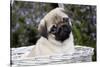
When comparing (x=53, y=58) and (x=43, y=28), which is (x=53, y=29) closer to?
(x=43, y=28)

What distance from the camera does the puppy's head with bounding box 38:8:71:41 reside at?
2225 mm

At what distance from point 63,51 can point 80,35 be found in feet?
1.07

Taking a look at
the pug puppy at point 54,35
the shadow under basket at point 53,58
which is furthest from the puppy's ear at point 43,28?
the shadow under basket at point 53,58

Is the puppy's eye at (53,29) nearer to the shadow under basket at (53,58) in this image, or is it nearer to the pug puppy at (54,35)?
the pug puppy at (54,35)

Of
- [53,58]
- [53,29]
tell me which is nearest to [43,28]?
[53,29]

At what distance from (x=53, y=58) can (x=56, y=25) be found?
0.41 m

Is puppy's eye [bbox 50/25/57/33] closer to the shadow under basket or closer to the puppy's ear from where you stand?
the puppy's ear

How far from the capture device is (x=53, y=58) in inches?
88.9

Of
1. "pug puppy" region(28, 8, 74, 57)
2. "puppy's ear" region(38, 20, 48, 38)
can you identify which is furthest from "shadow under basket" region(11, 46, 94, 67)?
"puppy's ear" region(38, 20, 48, 38)

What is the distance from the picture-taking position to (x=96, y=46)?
8.25 feet

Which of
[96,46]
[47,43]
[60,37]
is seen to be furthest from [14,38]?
[96,46]

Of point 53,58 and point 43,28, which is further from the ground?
point 43,28

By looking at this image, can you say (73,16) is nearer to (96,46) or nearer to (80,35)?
(80,35)

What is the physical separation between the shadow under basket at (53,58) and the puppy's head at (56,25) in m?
0.24
